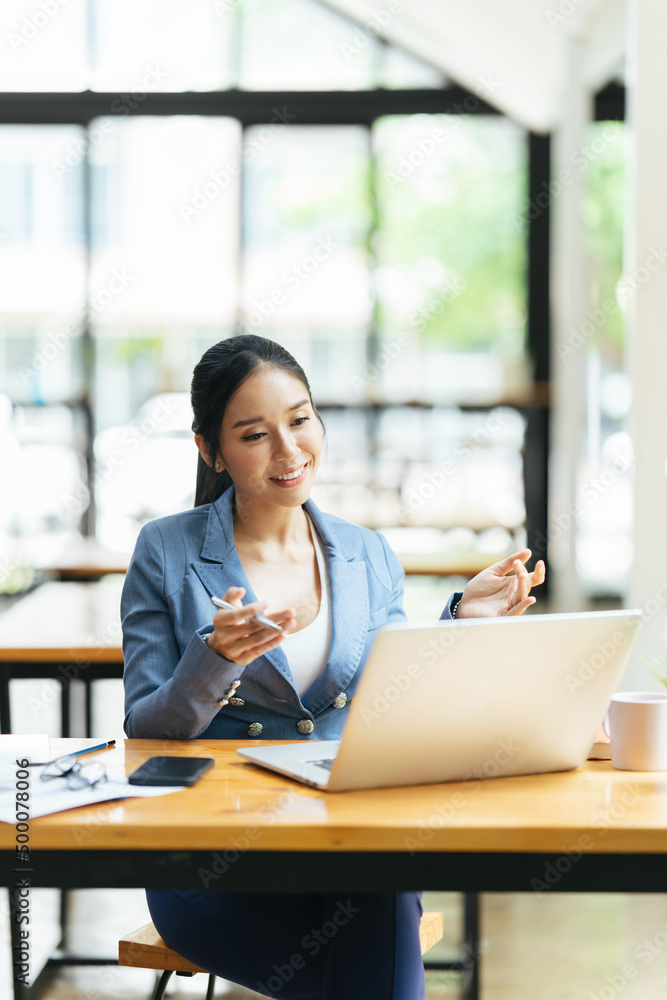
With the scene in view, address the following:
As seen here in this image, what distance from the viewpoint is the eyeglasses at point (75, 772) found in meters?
1.19

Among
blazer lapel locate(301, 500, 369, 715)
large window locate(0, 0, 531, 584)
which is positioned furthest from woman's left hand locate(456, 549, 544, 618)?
large window locate(0, 0, 531, 584)

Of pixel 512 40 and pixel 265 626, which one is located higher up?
pixel 512 40

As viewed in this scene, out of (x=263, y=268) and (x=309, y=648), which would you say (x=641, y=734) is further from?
(x=263, y=268)

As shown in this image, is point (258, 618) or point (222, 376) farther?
point (222, 376)

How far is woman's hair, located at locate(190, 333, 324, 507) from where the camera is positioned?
1.74 m

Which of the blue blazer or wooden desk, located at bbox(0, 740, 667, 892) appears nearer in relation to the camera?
wooden desk, located at bbox(0, 740, 667, 892)

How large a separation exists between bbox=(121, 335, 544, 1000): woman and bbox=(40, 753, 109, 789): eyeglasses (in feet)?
0.65

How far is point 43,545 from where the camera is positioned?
632cm

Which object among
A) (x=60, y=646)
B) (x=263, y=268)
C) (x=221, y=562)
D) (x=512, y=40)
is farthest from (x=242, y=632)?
(x=263, y=268)

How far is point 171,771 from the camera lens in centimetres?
125

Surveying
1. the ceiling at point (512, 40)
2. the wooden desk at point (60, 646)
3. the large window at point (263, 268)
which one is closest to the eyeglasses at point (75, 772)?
the wooden desk at point (60, 646)

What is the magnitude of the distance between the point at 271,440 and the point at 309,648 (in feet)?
1.08

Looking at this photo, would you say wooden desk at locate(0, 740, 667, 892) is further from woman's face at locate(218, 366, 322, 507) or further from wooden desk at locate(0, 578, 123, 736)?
wooden desk at locate(0, 578, 123, 736)

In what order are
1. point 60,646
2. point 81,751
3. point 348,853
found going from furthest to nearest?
1. point 60,646
2. point 81,751
3. point 348,853
